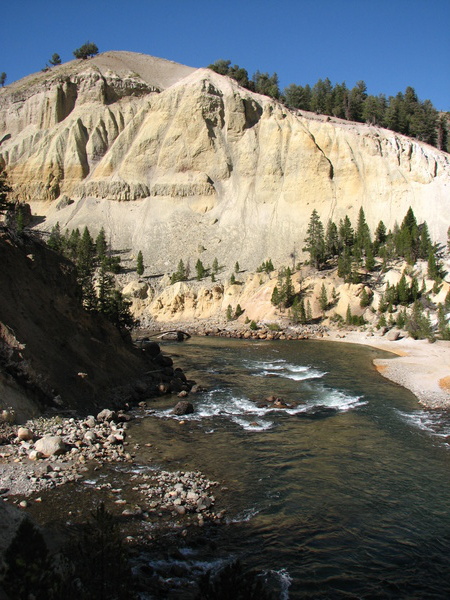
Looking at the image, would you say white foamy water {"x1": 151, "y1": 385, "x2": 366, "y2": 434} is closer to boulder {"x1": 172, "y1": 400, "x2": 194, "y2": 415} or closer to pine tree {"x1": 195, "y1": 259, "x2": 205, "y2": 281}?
boulder {"x1": 172, "y1": 400, "x2": 194, "y2": 415}

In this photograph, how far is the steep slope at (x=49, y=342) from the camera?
1661 cm

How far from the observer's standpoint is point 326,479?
1314cm

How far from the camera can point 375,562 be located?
30.5 ft

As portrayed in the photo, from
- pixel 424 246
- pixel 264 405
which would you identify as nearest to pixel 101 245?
Result: pixel 424 246

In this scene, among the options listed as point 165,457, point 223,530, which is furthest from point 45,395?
point 223,530

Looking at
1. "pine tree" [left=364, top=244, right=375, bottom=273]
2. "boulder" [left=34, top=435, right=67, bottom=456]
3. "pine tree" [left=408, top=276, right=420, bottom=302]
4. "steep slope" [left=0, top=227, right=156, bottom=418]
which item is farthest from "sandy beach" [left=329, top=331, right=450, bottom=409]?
"boulder" [left=34, top=435, right=67, bottom=456]

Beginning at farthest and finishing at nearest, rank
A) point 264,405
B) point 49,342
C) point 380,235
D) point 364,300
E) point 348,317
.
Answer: point 380,235
point 364,300
point 348,317
point 264,405
point 49,342

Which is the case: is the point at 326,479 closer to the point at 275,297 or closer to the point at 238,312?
the point at 275,297

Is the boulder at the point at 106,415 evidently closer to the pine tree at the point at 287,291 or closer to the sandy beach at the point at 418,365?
the sandy beach at the point at 418,365

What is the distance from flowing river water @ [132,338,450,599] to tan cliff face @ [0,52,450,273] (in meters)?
52.9

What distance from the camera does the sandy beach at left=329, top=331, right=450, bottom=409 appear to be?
24372 mm

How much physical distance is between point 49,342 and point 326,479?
1316 centimetres

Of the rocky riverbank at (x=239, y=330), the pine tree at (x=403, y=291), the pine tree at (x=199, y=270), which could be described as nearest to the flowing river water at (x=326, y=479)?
the rocky riverbank at (x=239, y=330)

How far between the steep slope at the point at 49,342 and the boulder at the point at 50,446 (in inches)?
92.9
